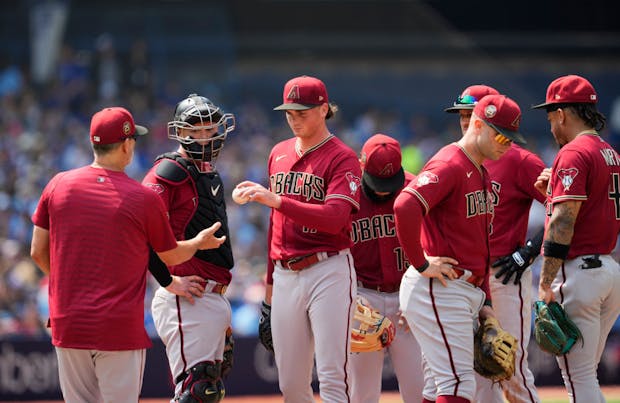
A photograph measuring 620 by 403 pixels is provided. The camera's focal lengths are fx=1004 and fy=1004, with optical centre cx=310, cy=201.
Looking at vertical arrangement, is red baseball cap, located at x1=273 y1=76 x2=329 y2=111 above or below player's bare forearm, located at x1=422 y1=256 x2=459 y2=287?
above

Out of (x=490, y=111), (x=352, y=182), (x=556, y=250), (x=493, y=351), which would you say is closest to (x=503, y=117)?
(x=490, y=111)

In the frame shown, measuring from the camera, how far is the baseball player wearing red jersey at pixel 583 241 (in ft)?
17.5

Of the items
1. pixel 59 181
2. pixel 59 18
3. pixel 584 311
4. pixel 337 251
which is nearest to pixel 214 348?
pixel 337 251

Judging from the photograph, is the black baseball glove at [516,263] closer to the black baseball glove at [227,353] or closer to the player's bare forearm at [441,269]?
the player's bare forearm at [441,269]

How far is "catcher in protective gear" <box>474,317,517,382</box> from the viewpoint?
516 centimetres

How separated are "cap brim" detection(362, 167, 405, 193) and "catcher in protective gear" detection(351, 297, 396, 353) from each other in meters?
0.75

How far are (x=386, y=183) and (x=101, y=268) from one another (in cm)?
193

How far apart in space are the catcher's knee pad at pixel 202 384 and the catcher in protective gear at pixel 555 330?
1751 millimetres

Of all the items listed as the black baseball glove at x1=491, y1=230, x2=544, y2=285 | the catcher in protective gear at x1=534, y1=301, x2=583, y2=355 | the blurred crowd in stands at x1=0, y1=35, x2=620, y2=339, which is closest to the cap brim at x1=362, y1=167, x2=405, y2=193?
the black baseball glove at x1=491, y1=230, x2=544, y2=285

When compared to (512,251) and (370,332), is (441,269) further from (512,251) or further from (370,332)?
(512,251)

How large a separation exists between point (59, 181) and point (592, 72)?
12.8 meters

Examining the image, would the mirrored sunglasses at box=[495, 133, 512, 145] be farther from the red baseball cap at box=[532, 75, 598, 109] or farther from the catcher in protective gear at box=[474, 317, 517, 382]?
the catcher in protective gear at box=[474, 317, 517, 382]

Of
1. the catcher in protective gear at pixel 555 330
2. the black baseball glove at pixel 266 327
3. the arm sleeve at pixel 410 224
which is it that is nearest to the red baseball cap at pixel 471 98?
the arm sleeve at pixel 410 224

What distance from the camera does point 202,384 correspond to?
5.27m
